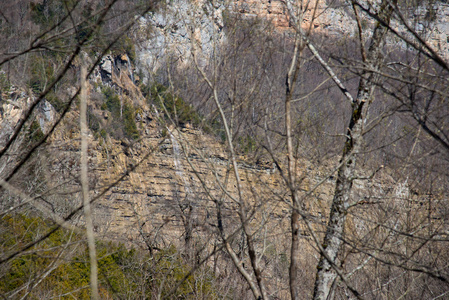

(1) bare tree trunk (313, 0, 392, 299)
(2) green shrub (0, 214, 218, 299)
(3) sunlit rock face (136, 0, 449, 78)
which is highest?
(3) sunlit rock face (136, 0, 449, 78)

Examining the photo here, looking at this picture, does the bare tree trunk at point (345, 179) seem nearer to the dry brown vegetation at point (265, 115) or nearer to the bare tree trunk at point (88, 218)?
the dry brown vegetation at point (265, 115)

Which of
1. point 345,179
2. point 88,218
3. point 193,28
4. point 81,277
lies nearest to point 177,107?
point 193,28

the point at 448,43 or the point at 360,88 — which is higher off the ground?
the point at 448,43

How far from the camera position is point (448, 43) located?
3.69m

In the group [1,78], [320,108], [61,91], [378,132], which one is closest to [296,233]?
[378,132]

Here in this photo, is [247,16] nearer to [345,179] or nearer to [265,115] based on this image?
[265,115]

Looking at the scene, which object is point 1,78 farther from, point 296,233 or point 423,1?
point 423,1

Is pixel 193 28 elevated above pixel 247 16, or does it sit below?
below

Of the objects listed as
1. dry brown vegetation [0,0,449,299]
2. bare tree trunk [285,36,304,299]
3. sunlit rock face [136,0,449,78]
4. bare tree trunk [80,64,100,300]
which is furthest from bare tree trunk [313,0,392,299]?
bare tree trunk [80,64,100,300]

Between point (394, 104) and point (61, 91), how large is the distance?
3776 mm

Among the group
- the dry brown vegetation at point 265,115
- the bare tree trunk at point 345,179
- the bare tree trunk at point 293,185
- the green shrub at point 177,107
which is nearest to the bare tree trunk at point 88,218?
the dry brown vegetation at point 265,115

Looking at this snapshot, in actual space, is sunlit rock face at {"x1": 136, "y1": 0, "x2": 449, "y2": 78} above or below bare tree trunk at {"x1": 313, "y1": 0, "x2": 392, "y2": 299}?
above

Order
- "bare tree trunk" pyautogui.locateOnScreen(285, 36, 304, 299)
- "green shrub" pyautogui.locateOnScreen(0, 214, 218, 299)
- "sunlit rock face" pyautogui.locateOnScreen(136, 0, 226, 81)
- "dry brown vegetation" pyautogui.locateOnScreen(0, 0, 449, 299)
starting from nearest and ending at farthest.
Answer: "dry brown vegetation" pyautogui.locateOnScreen(0, 0, 449, 299), "bare tree trunk" pyautogui.locateOnScreen(285, 36, 304, 299), "sunlit rock face" pyautogui.locateOnScreen(136, 0, 226, 81), "green shrub" pyautogui.locateOnScreen(0, 214, 218, 299)

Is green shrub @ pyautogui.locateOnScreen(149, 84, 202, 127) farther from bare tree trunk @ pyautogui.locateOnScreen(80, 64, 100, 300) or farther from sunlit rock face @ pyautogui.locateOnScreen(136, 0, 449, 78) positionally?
bare tree trunk @ pyautogui.locateOnScreen(80, 64, 100, 300)
